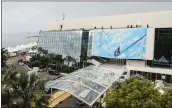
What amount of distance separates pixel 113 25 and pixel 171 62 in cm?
744

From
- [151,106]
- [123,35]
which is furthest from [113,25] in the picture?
[151,106]

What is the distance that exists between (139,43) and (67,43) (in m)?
8.55

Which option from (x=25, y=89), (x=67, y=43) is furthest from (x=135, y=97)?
(x=67, y=43)

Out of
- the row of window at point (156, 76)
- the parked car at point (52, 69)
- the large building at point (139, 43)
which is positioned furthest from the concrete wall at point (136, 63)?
the parked car at point (52, 69)

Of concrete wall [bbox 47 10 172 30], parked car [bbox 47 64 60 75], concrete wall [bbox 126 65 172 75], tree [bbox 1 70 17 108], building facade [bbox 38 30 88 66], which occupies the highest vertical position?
concrete wall [bbox 47 10 172 30]

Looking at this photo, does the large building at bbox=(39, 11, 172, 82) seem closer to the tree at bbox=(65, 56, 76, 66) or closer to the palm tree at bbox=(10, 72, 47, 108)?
the tree at bbox=(65, 56, 76, 66)

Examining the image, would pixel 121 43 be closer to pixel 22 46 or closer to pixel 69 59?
pixel 69 59

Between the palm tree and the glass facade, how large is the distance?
2074 centimetres

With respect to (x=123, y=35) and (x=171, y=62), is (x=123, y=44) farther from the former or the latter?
(x=171, y=62)

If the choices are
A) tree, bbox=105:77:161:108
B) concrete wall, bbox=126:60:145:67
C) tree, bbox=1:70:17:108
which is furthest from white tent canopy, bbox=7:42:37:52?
tree, bbox=1:70:17:108

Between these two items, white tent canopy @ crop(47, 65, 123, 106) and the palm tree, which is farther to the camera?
Result: white tent canopy @ crop(47, 65, 123, 106)

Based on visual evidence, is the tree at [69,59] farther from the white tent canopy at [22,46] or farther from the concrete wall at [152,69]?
the white tent canopy at [22,46]

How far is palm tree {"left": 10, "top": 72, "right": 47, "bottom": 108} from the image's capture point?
8570mm

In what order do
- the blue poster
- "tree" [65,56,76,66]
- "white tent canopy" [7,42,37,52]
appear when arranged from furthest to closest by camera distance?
"white tent canopy" [7,42,37,52] → "tree" [65,56,76,66] → the blue poster
